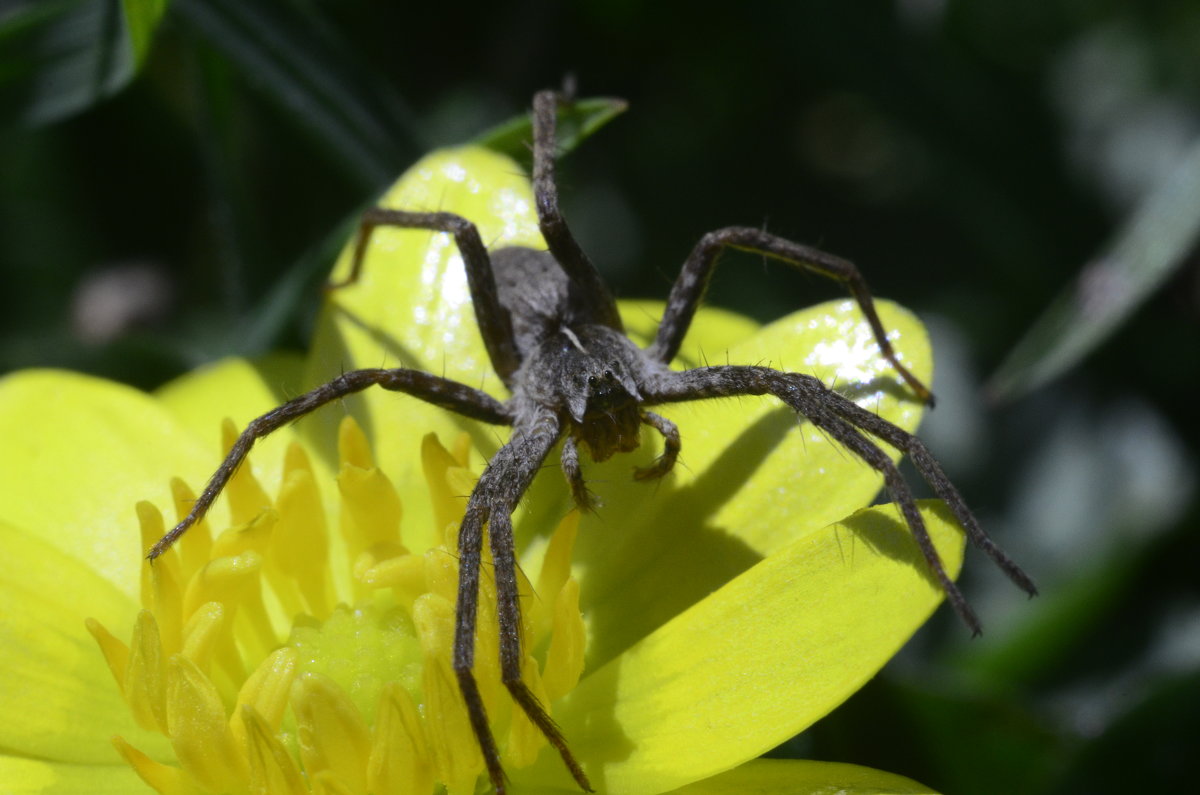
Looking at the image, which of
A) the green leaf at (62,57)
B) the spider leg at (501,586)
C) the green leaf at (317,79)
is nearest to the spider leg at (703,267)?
the spider leg at (501,586)

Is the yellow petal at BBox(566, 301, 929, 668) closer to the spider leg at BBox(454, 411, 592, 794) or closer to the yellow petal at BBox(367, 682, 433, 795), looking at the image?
the spider leg at BBox(454, 411, 592, 794)

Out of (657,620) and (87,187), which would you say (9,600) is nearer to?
(657,620)

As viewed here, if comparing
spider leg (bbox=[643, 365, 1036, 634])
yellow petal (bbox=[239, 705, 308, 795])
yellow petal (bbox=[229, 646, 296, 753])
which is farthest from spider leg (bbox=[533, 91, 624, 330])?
yellow petal (bbox=[239, 705, 308, 795])

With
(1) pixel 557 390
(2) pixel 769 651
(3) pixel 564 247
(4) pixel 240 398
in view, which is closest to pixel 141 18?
(4) pixel 240 398

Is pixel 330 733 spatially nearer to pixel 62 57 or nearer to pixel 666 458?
pixel 666 458

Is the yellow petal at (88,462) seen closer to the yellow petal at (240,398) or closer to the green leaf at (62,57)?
the yellow petal at (240,398)

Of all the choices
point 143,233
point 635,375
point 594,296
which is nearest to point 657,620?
point 635,375
